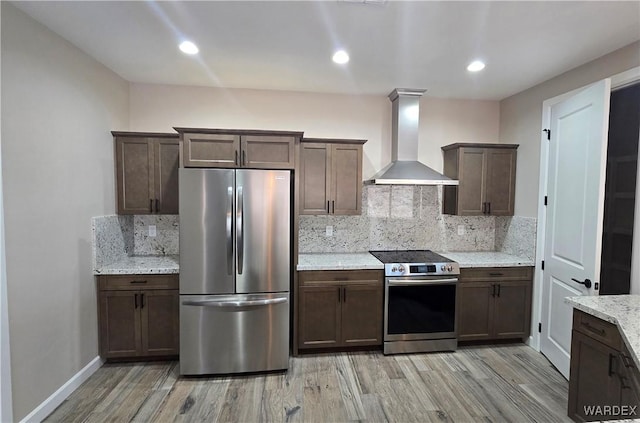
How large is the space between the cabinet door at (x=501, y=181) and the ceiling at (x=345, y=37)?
79 cm

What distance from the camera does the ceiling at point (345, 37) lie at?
198cm

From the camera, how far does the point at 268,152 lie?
9.55 ft

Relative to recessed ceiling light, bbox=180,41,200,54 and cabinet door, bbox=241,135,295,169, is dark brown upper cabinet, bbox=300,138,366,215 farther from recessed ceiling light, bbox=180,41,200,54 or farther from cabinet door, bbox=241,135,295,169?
recessed ceiling light, bbox=180,41,200,54

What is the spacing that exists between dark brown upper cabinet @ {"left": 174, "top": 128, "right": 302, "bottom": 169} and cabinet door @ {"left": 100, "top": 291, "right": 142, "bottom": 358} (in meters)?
1.36

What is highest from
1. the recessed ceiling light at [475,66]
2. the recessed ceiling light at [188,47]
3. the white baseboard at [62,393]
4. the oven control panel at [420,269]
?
the recessed ceiling light at [475,66]

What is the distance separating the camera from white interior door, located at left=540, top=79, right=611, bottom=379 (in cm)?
239

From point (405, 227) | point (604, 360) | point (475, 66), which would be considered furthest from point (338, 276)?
point (475, 66)

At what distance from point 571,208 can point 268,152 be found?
2731mm

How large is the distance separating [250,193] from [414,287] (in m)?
1.85

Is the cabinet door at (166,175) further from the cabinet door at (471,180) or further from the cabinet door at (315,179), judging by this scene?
the cabinet door at (471,180)

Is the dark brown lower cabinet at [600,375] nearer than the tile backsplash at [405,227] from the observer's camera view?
Yes

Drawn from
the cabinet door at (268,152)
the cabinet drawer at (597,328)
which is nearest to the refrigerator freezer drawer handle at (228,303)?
the cabinet door at (268,152)

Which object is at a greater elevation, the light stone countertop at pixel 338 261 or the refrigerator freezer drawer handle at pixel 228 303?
the light stone countertop at pixel 338 261

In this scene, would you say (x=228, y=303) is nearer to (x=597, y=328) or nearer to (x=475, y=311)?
(x=475, y=311)
